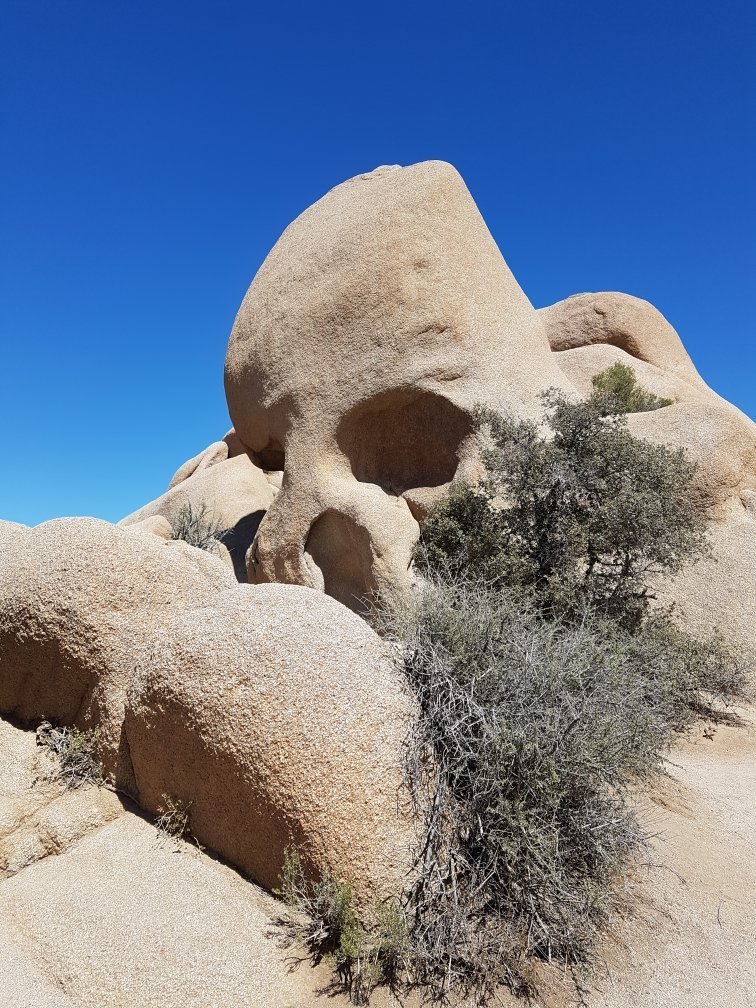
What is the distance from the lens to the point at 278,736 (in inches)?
124

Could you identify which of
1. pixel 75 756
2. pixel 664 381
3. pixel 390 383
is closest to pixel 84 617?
pixel 75 756

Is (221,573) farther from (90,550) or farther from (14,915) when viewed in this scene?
(14,915)

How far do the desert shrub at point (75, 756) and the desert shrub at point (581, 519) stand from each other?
359cm

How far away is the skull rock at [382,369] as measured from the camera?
867 centimetres

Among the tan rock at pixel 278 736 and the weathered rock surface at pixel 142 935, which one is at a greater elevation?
the tan rock at pixel 278 736

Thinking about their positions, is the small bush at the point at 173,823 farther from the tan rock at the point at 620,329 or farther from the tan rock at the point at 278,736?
the tan rock at the point at 620,329

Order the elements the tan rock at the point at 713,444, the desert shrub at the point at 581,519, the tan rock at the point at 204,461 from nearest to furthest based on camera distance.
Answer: the desert shrub at the point at 581,519
the tan rock at the point at 713,444
the tan rock at the point at 204,461

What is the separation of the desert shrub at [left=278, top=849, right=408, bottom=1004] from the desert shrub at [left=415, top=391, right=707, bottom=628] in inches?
148

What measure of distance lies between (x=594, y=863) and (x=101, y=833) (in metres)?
2.66

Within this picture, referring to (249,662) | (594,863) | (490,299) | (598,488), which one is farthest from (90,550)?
(490,299)

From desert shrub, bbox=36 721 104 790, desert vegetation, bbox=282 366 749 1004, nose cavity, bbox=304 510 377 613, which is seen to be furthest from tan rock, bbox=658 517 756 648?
desert shrub, bbox=36 721 104 790

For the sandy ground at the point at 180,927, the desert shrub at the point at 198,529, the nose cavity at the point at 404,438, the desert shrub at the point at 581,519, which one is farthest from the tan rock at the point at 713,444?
the desert shrub at the point at 198,529

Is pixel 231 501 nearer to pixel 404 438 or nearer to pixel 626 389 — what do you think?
pixel 404 438

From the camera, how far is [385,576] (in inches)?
318
